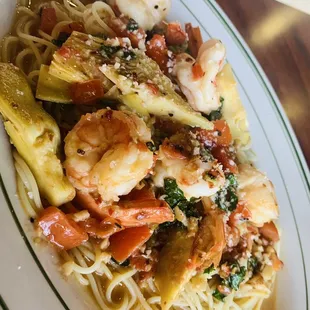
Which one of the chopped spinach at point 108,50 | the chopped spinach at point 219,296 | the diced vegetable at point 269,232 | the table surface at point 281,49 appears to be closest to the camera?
the chopped spinach at point 108,50

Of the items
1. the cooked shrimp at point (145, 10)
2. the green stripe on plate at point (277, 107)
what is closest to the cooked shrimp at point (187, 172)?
the cooked shrimp at point (145, 10)

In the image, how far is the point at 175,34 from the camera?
287cm

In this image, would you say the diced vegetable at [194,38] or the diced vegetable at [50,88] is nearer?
the diced vegetable at [50,88]

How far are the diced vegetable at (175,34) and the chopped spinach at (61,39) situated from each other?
26.0 inches

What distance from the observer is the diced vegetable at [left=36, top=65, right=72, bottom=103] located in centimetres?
217

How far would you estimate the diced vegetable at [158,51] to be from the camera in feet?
8.61

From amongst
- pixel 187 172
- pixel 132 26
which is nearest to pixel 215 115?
pixel 187 172

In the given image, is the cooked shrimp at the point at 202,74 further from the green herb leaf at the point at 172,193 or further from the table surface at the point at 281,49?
the table surface at the point at 281,49

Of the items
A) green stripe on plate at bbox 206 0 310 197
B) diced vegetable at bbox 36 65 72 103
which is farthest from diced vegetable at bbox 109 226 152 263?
green stripe on plate at bbox 206 0 310 197

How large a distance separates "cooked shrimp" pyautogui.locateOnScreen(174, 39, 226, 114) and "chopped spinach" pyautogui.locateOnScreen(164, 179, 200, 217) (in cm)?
49

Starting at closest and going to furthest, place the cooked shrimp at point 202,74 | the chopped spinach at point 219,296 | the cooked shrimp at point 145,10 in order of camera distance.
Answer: the cooked shrimp at point 202,74, the cooked shrimp at point 145,10, the chopped spinach at point 219,296

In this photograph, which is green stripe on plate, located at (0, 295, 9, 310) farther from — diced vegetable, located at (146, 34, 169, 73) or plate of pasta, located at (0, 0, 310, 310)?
diced vegetable, located at (146, 34, 169, 73)

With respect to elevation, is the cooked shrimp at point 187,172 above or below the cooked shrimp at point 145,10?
below

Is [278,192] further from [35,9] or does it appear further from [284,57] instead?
[35,9]
